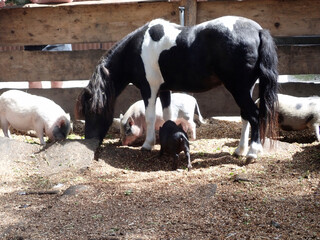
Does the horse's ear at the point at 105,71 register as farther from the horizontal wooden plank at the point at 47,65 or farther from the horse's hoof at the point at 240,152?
the horse's hoof at the point at 240,152

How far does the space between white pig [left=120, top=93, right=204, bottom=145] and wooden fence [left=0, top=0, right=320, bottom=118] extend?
Result: 1.16 meters

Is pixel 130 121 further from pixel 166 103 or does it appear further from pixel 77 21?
pixel 77 21

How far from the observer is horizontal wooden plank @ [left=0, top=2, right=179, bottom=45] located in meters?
7.62

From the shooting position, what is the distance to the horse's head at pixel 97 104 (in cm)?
611

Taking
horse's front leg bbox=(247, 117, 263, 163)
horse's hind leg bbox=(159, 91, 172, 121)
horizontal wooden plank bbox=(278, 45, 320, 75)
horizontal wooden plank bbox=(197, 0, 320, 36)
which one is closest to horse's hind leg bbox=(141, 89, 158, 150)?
horse's hind leg bbox=(159, 91, 172, 121)

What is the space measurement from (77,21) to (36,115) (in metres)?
2.20

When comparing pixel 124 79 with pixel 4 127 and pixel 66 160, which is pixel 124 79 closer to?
pixel 66 160

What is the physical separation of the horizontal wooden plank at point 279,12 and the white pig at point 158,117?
5.42 feet

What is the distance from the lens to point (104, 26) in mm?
7762

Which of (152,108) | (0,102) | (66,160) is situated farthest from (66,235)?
(0,102)

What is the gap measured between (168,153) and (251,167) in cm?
102

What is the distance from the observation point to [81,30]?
783 centimetres

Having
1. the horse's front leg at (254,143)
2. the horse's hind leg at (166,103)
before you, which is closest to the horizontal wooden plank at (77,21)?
the horse's hind leg at (166,103)

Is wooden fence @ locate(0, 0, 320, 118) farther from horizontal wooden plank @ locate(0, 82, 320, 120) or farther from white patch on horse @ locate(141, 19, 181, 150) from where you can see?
white patch on horse @ locate(141, 19, 181, 150)
